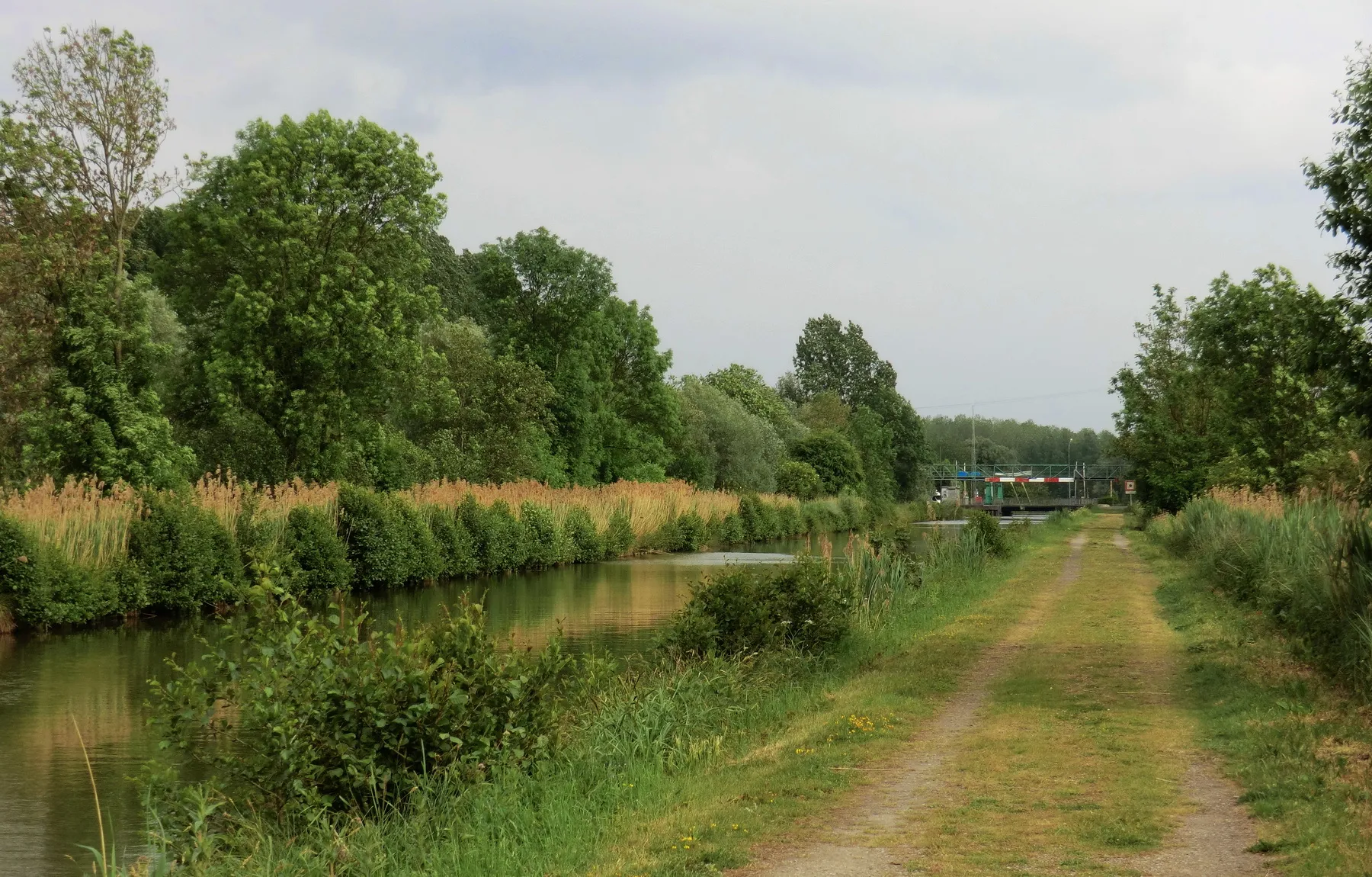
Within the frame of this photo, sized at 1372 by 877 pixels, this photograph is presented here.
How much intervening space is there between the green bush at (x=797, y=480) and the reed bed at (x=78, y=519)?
63896 mm

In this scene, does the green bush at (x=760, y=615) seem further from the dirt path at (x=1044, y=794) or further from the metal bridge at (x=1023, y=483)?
the metal bridge at (x=1023, y=483)

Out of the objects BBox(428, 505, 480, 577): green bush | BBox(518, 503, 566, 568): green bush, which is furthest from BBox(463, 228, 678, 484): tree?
BBox(428, 505, 480, 577): green bush

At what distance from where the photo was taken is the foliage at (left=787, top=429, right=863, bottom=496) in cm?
9244

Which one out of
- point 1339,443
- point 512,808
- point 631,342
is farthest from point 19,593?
point 631,342

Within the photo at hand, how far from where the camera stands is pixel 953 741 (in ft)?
34.4

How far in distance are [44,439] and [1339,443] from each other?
89.8 ft

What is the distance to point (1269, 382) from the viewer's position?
3294 centimetres

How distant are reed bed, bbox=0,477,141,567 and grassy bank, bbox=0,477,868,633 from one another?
3 cm

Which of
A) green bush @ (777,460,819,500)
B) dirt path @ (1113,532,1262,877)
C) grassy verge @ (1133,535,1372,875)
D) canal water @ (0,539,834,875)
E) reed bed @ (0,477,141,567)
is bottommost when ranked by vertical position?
canal water @ (0,539,834,875)

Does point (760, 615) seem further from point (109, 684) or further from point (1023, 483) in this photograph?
point (1023, 483)

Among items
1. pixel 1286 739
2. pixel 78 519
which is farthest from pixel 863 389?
pixel 1286 739

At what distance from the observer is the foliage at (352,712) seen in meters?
8.62

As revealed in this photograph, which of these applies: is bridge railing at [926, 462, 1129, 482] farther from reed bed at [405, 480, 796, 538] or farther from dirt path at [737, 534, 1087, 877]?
dirt path at [737, 534, 1087, 877]

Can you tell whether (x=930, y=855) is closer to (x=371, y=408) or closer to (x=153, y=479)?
(x=153, y=479)
